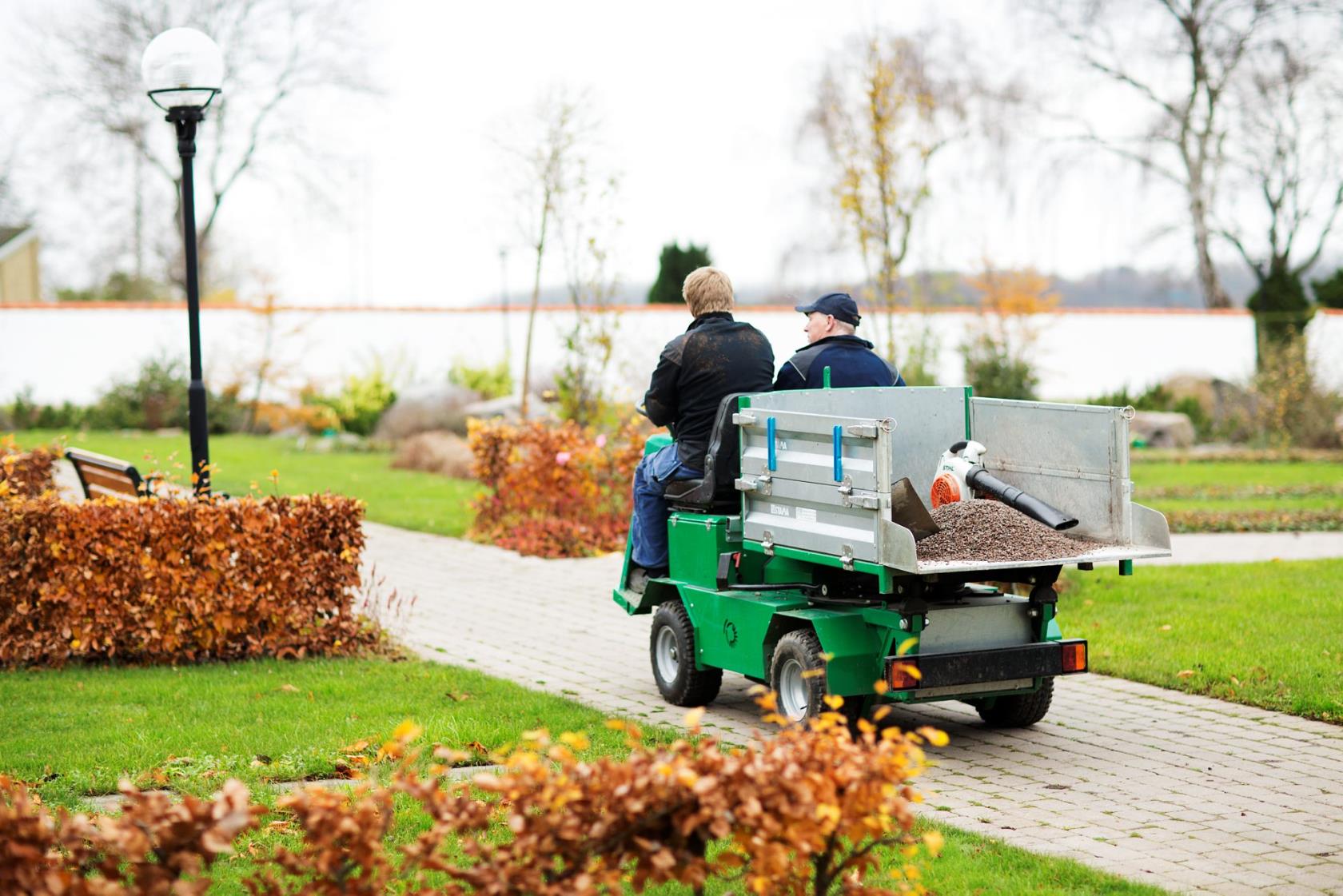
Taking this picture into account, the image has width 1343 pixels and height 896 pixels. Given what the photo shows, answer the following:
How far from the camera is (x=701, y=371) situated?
6.84m

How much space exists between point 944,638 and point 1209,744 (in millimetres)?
1338

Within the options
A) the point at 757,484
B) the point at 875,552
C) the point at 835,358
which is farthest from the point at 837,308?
the point at 875,552

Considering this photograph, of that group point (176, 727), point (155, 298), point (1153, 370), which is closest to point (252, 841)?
point (176, 727)

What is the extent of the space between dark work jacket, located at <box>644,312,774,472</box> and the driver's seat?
8cm

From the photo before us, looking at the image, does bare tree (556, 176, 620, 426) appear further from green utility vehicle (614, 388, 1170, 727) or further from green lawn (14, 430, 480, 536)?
green utility vehicle (614, 388, 1170, 727)

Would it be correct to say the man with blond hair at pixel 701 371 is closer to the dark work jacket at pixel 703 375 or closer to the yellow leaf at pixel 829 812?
the dark work jacket at pixel 703 375

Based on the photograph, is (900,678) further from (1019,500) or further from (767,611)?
(1019,500)

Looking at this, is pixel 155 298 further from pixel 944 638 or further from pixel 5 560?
pixel 944 638

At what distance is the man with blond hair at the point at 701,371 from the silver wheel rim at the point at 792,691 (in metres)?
1.24

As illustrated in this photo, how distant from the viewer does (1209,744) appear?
6.15 m

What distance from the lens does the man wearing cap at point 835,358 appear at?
682cm

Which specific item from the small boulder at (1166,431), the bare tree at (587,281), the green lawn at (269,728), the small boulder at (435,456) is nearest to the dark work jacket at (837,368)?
the green lawn at (269,728)

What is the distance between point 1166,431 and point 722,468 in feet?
67.0

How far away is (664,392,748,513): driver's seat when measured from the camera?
260 inches
